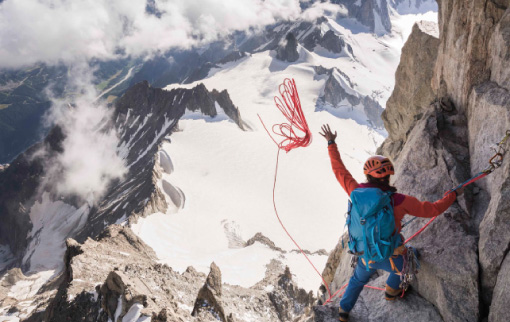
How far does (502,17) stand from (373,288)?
20.3 ft

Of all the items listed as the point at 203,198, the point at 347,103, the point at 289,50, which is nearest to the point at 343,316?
the point at 203,198

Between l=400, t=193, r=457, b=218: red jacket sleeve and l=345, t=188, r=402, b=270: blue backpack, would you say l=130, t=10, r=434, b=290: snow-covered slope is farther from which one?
l=400, t=193, r=457, b=218: red jacket sleeve

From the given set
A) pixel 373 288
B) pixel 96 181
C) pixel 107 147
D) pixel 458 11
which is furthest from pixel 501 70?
pixel 107 147

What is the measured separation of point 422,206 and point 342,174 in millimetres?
1432

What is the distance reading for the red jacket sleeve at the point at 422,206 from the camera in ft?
16.2

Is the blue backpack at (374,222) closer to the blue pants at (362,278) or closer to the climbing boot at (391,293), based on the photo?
the blue pants at (362,278)

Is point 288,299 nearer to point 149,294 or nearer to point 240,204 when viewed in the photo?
point 149,294

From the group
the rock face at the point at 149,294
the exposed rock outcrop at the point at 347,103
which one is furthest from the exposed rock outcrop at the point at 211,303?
the exposed rock outcrop at the point at 347,103

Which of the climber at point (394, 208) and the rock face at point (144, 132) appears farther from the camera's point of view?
the rock face at point (144, 132)

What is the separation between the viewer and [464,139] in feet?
24.1

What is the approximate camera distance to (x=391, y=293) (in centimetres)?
584

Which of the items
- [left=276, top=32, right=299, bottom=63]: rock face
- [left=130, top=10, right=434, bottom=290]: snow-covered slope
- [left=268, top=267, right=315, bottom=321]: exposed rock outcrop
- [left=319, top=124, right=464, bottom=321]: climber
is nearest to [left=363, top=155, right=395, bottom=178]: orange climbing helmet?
[left=319, top=124, right=464, bottom=321]: climber

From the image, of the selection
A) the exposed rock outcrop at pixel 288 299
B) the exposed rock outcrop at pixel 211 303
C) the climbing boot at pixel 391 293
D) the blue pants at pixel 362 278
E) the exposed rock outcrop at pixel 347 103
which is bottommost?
the climbing boot at pixel 391 293

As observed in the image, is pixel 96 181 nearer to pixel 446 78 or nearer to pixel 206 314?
Answer: pixel 206 314
